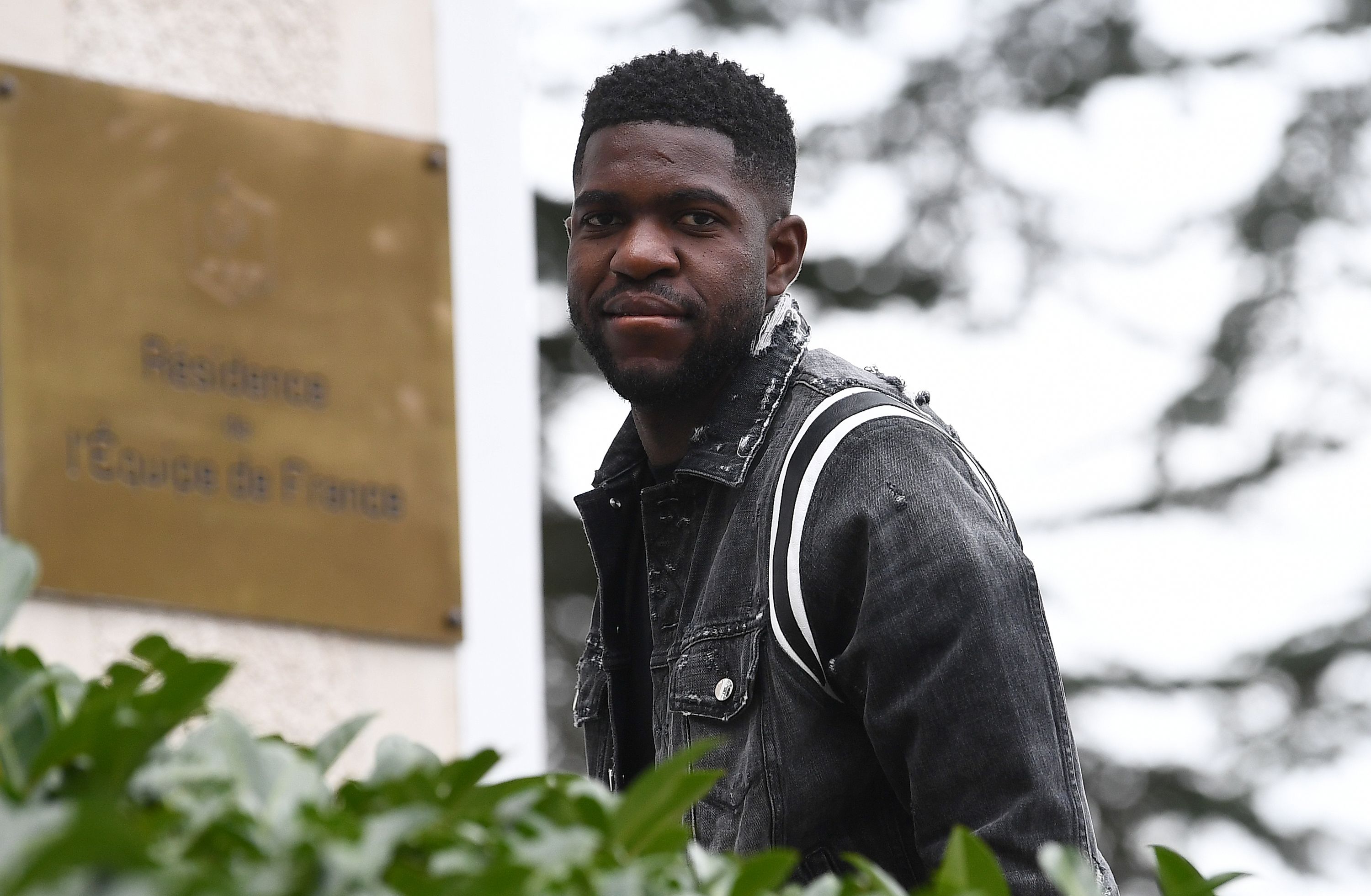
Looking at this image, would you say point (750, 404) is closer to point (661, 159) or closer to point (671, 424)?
point (671, 424)

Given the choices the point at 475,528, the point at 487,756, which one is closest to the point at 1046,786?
the point at 487,756

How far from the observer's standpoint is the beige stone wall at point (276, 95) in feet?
12.3

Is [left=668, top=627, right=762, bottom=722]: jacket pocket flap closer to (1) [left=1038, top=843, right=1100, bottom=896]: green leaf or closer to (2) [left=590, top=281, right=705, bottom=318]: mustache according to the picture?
(2) [left=590, top=281, right=705, bottom=318]: mustache

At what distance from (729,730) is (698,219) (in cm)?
61

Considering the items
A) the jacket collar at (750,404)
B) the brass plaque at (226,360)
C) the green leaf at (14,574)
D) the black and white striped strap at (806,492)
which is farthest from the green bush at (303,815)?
the brass plaque at (226,360)

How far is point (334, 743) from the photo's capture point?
1.55m

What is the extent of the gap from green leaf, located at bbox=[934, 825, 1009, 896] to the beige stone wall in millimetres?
2361

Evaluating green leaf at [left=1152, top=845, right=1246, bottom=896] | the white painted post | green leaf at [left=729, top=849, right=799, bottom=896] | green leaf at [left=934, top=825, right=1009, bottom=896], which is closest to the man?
green leaf at [left=1152, top=845, right=1246, bottom=896]

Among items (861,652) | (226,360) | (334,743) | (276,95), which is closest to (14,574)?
(334,743)

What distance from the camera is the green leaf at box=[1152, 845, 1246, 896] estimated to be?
1538 mm

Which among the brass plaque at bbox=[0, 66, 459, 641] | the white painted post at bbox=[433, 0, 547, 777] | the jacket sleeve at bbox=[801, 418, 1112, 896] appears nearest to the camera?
the jacket sleeve at bbox=[801, 418, 1112, 896]

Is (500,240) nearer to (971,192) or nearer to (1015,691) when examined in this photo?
(1015,691)

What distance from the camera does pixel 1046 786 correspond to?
2.20 meters

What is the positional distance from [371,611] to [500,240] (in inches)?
32.5
